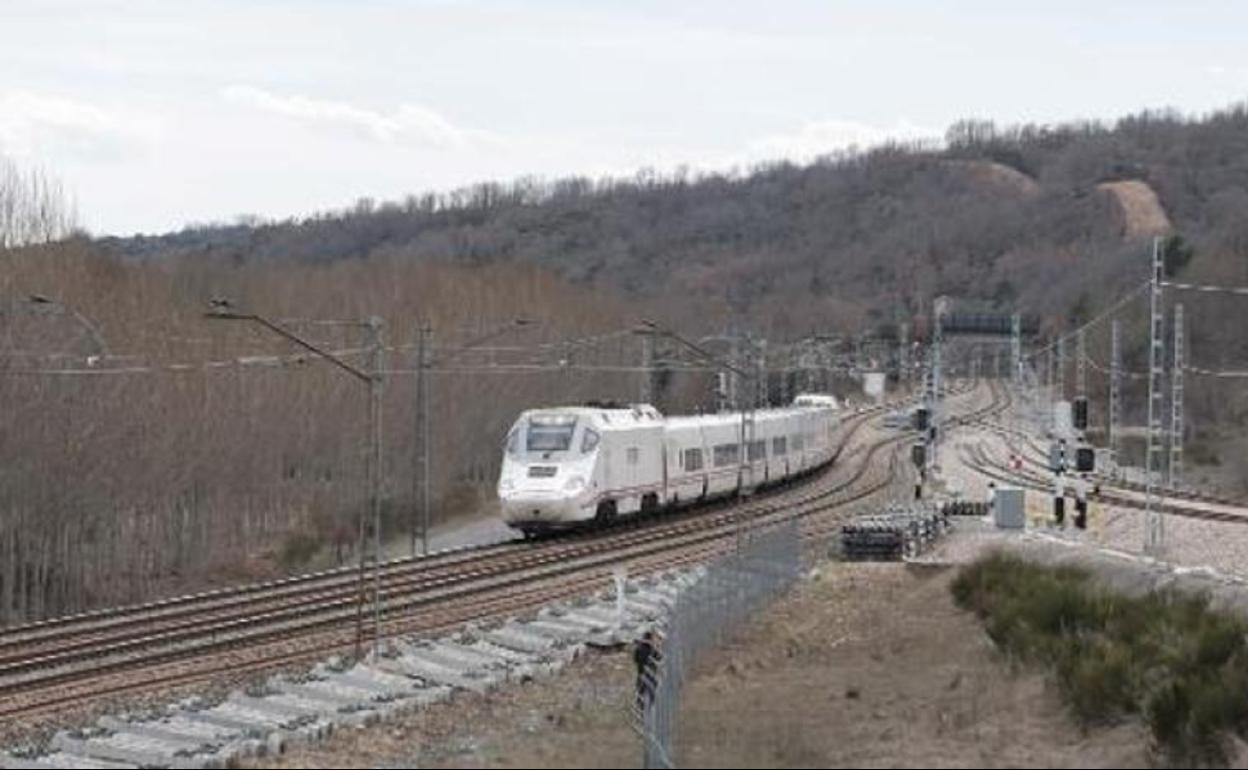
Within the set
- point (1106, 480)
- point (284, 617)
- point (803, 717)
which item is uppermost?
point (803, 717)

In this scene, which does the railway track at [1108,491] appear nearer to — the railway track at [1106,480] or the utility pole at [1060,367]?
the railway track at [1106,480]

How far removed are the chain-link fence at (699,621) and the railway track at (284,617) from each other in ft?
13.4

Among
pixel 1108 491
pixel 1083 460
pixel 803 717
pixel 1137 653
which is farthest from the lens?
pixel 1108 491

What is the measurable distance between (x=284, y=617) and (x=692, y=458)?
2952cm

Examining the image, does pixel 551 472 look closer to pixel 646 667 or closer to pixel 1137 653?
pixel 1137 653

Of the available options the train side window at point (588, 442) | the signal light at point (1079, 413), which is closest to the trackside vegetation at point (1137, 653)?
the train side window at point (588, 442)

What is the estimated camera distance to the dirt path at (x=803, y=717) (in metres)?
18.2

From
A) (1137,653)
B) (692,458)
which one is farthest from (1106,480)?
(1137,653)

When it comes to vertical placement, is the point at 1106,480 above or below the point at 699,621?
below

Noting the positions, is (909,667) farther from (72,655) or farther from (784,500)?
(784,500)

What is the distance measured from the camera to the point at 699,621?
89.9 ft

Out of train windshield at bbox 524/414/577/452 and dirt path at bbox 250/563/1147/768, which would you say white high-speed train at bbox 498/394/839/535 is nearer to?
train windshield at bbox 524/414/577/452

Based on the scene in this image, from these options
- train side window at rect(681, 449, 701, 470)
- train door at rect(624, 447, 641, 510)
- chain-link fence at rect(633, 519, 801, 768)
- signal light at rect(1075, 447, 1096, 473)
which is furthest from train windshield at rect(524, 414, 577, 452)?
signal light at rect(1075, 447, 1096, 473)

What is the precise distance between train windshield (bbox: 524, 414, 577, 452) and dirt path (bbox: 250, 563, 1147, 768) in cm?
2135
